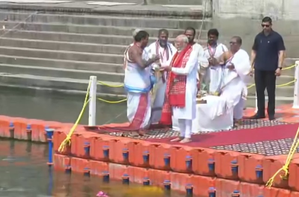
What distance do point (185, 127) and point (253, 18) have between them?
739cm

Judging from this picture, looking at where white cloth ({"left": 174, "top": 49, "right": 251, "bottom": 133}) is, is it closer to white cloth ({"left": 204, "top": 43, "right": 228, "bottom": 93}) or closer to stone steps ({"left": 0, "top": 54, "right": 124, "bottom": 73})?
white cloth ({"left": 204, "top": 43, "right": 228, "bottom": 93})

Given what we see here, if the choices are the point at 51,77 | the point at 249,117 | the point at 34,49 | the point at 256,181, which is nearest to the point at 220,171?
the point at 256,181

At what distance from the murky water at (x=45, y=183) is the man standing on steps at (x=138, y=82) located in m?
1.34

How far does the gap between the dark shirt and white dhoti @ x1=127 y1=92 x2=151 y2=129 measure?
7.49ft

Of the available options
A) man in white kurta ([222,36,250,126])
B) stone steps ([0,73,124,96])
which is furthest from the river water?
man in white kurta ([222,36,250,126])

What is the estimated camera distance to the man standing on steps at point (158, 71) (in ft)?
43.8

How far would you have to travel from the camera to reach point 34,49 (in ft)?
72.0

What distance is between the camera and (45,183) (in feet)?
37.1

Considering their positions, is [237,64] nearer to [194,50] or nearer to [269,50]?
[269,50]

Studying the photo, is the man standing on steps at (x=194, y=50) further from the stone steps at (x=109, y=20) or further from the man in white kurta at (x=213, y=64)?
the stone steps at (x=109, y=20)

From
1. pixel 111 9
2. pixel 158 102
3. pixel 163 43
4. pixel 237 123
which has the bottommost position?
pixel 237 123

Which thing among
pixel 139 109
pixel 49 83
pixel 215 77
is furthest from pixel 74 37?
pixel 139 109

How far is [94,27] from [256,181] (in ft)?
39.1

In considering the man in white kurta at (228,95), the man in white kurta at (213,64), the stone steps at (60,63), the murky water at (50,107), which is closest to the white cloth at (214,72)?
the man in white kurta at (213,64)
